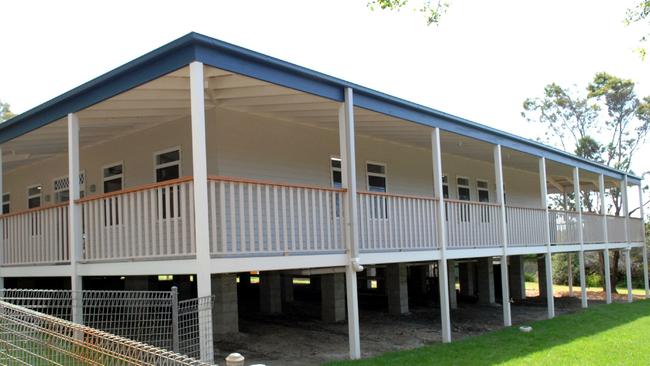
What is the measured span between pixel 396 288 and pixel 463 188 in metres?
4.67

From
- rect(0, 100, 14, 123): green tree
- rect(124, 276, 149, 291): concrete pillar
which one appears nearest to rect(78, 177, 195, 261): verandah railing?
rect(124, 276, 149, 291): concrete pillar

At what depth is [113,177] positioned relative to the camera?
13.9 meters

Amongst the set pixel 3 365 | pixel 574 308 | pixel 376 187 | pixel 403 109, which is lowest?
pixel 574 308

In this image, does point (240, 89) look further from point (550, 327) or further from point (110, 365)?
point (550, 327)

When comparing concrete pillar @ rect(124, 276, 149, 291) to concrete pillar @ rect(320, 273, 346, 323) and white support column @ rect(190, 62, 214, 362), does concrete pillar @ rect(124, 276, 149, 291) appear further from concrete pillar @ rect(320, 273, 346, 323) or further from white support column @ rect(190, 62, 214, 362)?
white support column @ rect(190, 62, 214, 362)

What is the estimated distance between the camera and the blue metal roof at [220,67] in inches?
316

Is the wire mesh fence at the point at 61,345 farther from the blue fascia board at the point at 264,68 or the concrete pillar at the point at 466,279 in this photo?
the concrete pillar at the point at 466,279

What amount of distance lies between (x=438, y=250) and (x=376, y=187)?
126 inches

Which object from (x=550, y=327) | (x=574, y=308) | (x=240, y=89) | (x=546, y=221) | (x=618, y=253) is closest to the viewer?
(x=240, y=89)

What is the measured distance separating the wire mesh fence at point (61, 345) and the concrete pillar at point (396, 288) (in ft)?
36.3

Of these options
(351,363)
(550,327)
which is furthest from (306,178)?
(550,327)

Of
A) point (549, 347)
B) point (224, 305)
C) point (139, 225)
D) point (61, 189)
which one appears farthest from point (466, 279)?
Result: point (139, 225)

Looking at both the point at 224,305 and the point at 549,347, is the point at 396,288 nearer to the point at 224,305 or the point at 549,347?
the point at 549,347

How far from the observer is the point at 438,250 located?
1244cm
